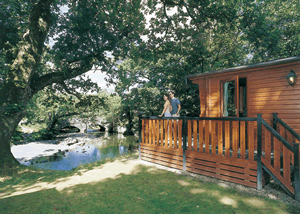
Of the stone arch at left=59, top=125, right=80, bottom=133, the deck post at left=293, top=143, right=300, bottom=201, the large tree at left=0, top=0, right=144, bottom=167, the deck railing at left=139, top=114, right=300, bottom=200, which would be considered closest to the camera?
the deck post at left=293, top=143, right=300, bottom=201

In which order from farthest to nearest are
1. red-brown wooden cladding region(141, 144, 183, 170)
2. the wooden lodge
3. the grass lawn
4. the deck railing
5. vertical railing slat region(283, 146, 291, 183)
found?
red-brown wooden cladding region(141, 144, 183, 170) < the wooden lodge < the deck railing < vertical railing slat region(283, 146, 291, 183) < the grass lawn

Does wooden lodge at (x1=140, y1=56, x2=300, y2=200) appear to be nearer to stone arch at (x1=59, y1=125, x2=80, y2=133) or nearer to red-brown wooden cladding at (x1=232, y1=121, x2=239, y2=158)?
red-brown wooden cladding at (x1=232, y1=121, x2=239, y2=158)

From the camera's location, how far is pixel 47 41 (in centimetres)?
981

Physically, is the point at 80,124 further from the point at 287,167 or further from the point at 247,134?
the point at 287,167

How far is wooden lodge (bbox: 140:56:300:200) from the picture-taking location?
12.1ft

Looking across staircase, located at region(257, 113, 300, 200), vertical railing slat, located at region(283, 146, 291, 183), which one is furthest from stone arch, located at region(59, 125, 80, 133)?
vertical railing slat, located at region(283, 146, 291, 183)

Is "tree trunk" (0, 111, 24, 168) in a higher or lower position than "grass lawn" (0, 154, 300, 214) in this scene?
higher

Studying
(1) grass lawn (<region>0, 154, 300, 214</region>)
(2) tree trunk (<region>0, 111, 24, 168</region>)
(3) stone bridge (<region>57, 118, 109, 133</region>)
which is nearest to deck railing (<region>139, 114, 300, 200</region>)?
(1) grass lawn (<region>0, 154, 300, 214</region>)

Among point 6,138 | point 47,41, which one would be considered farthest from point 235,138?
point 47,41

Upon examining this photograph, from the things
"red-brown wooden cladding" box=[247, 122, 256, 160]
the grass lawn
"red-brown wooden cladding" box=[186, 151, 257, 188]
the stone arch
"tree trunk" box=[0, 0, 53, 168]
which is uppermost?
"tree trunk" box=[0, 0, 53, 168]

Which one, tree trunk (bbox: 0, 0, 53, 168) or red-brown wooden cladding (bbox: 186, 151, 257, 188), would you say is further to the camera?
tree trunk (bbox: 0, 0, 53, 168)

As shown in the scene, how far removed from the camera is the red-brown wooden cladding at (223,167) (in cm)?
384

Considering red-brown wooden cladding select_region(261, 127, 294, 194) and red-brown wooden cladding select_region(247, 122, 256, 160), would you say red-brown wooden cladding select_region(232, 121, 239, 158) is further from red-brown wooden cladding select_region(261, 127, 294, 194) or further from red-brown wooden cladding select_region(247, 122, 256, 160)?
red-brown wooden cladding select_region(261, 127, 294, 194)

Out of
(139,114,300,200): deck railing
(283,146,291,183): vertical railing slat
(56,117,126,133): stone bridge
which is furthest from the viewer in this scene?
(56,117,126,133): stone bridge
